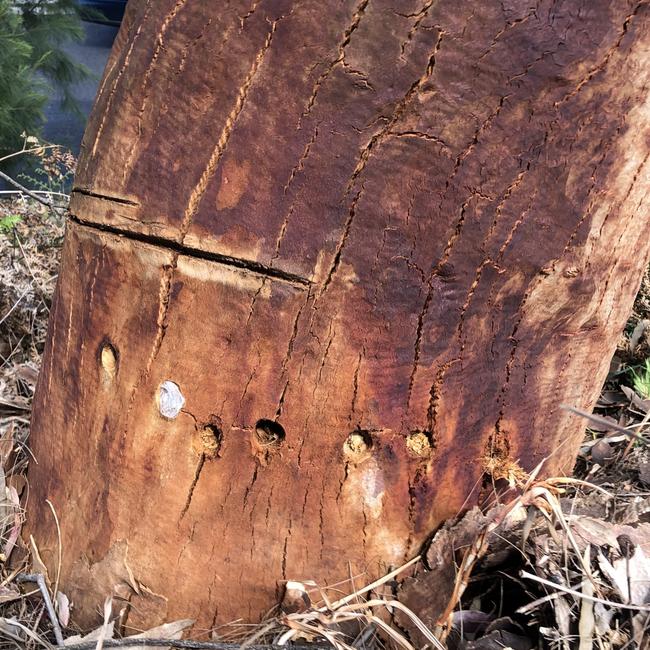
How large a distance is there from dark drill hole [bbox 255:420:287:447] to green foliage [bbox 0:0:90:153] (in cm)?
706

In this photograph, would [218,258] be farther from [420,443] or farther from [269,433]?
[420,443]

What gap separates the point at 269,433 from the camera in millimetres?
1527

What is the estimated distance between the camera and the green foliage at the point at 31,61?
7.66 m

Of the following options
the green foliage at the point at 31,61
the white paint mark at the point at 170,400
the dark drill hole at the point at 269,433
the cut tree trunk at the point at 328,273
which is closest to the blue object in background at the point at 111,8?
the green foliage at the point at 31,61

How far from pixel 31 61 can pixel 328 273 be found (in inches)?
355

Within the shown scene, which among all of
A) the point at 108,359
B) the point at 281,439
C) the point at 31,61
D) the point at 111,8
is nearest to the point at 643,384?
the point at 281,439

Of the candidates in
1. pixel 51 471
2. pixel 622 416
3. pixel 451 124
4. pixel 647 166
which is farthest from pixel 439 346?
pixel 622 416

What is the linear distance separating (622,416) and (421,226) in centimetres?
147

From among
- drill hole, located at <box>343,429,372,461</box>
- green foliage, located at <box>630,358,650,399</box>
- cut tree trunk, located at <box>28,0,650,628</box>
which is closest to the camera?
cut tree trunk, located at <box>28,0,650,628</box>

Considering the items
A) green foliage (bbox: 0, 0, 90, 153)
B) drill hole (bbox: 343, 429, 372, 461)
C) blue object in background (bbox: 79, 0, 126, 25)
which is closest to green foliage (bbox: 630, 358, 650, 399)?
drill hole (bbox: 343, 429, 372, 461)

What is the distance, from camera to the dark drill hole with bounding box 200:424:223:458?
1535 millimetres

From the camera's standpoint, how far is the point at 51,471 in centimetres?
179

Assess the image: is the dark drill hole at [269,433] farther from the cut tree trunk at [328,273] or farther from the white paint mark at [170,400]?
the white paint mark at [170,400]

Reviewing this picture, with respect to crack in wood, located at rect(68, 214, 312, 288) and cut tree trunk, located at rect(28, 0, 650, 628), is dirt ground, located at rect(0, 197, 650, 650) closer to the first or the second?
cut tree trunk, located at rect(28, 0, 650, 628)
